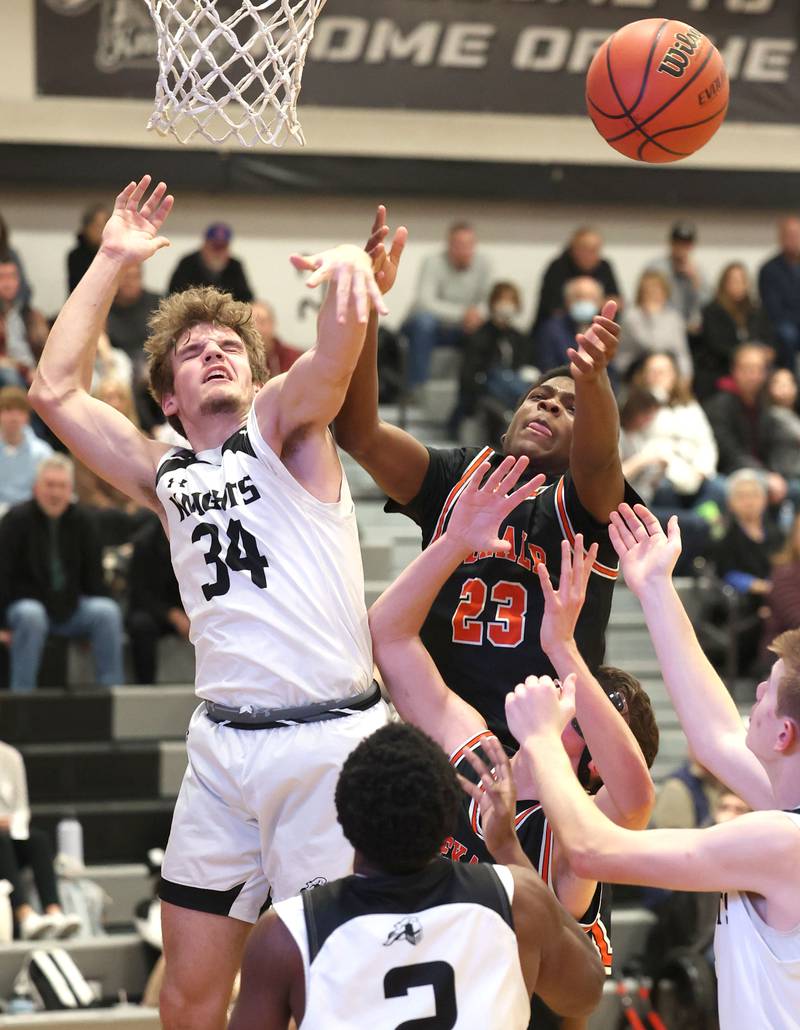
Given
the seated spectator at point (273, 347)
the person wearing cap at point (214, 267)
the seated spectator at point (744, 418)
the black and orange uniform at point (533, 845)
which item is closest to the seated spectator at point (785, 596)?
the seated spectator at point (744, 418)

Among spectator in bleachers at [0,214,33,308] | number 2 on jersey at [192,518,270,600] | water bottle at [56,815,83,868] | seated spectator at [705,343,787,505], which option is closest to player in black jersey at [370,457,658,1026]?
number 2 on jersey at [192,518,270,600]

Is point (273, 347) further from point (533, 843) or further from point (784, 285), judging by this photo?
point (533, 843)

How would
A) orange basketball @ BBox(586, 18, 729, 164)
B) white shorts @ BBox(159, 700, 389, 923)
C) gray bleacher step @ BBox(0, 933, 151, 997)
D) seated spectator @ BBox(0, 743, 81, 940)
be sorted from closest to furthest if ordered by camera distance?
white shorts @ BBox(159, 700, 389, 923) → orange basketball @ BBox(586, 18, 729, 164) → gray bleacher step @ BBox(0, 933, 151, 997) → seated spectator @ BBox(0, 743, 81, 940)

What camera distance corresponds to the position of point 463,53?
519 inches

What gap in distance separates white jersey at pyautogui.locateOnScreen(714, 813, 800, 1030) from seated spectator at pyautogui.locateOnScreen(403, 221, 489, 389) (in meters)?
9.65

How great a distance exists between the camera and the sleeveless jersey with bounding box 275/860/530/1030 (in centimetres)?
298

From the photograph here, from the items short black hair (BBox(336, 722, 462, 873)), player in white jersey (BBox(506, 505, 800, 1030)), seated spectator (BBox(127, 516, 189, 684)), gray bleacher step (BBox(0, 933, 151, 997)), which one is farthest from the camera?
seated spectator (BBox(127, 516, 189, 684))

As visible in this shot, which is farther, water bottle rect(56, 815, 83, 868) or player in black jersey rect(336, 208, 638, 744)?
water bottle rect(56, 815, 83, 868)

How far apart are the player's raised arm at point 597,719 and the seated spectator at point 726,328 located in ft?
30.3

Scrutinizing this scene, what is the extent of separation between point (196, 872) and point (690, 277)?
1058cm

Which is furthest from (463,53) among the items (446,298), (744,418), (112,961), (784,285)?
(112,961)

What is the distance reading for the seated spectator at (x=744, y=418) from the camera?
39.1 ft

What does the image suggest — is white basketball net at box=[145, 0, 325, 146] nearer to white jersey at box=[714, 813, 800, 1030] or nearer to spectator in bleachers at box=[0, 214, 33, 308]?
white jersey at box=[714, 813, 800, 1030]

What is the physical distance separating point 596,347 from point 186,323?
107 centimetres
